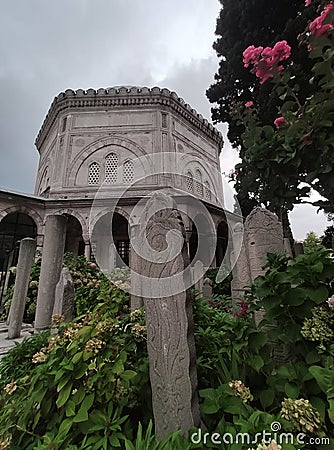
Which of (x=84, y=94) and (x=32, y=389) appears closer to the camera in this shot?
(x=32, y=389)

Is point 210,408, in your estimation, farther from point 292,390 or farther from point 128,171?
point 128,171

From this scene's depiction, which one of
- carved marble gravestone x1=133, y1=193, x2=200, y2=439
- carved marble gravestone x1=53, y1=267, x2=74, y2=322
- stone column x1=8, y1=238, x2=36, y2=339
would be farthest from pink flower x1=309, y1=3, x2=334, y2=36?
stone column x1=8, y1=238, x2=36, y2=339

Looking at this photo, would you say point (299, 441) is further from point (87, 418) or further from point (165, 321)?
point (87, 418)

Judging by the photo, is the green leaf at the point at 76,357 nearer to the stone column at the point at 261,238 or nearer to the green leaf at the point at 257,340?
the green leaf at the point at 257,340

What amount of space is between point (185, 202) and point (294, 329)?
9.86 m

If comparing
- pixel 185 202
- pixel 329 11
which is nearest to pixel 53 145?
pixel 185 202

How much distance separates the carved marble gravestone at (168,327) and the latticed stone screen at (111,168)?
12.2 meters

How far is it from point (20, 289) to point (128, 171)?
9.73 meters

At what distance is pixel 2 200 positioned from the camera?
10.9m

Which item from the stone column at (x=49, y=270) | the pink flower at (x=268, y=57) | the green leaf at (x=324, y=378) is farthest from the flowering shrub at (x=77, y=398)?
the stone column at (x=49, y=270)

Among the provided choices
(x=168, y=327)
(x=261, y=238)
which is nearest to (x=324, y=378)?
(x=168, y=327)

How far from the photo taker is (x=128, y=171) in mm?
13656

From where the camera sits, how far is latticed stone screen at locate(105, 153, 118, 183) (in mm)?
13422

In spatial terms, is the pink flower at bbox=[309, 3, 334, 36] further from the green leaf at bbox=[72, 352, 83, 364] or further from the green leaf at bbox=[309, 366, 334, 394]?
the green leaf at bbox=[72, 352, 83, 364]
